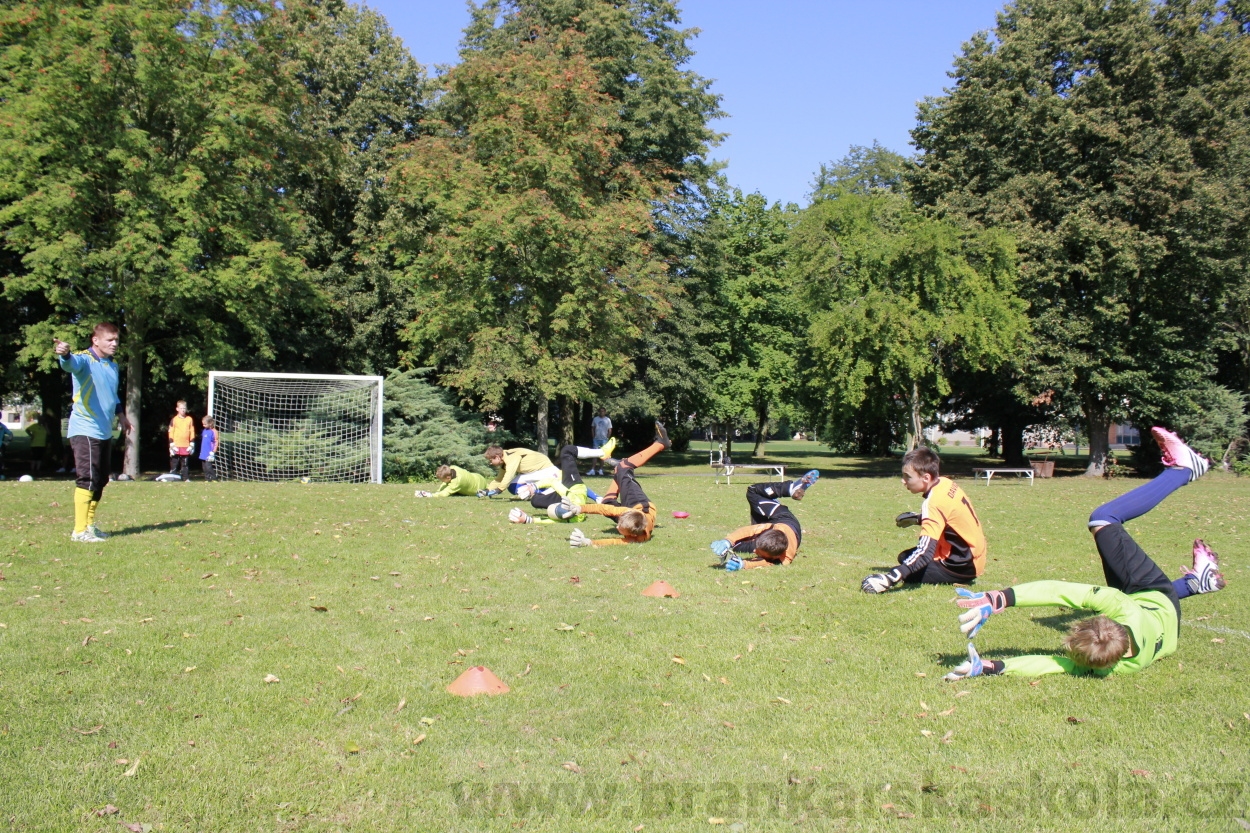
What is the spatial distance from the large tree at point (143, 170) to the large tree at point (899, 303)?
17135mm

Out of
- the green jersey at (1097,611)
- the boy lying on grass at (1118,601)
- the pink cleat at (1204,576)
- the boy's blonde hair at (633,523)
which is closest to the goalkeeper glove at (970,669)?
the boy lying on grass at (1118,601)

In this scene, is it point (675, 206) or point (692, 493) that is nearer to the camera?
point (692, 493)

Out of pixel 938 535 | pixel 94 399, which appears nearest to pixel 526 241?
pixel 94 399

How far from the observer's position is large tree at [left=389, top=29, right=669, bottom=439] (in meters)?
27.8

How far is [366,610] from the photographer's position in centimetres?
804

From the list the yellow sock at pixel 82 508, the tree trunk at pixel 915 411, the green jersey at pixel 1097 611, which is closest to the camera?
the green jersey at pixel 1097 611

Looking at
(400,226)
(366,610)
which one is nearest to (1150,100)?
(400,226)

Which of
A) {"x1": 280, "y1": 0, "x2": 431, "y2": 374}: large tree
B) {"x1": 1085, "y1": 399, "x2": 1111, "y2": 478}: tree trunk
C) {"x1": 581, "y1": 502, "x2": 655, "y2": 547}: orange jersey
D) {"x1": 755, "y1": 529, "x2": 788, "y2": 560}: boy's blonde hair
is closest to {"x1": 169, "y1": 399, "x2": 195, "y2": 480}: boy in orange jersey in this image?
{"x1": 280, "y1": 0, "x2": 431, "y2": 374}: large tree

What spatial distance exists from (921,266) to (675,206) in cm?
1197

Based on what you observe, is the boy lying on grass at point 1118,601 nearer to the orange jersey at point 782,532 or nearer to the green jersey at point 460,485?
the orange jersey at point 782,532

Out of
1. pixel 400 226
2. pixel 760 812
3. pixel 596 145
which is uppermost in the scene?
pixel 596 145

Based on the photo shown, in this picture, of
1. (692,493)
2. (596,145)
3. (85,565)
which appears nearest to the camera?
(85,565)

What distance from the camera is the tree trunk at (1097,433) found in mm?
34219

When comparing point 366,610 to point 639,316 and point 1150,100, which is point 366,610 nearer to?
point 639,316
